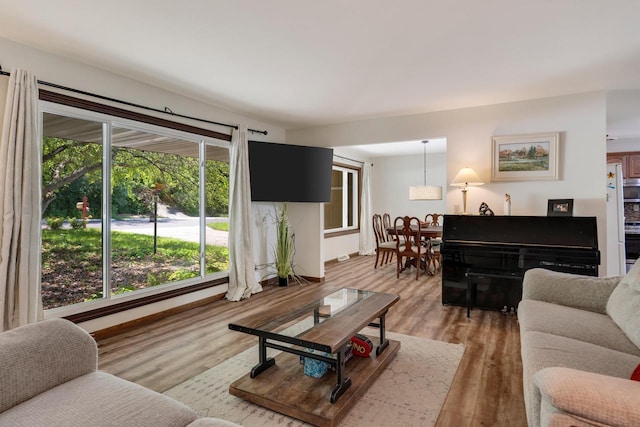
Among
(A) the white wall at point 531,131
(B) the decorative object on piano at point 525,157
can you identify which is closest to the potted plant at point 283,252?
(A) the white wall at point 531,131

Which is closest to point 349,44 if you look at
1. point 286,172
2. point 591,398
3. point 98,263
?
point 286,172

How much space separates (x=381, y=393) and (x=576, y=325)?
1205 mm

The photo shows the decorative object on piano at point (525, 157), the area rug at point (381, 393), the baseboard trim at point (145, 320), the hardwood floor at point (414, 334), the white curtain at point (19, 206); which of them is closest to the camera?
the area rug at point (381, 393)

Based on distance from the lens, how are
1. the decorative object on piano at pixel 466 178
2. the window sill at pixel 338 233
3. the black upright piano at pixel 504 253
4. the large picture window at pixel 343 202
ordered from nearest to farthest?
the black upright piano at pixel 504 253 < the decorative object on piano at pixel 466 178 < the window sill at pixel 338 233 < the large picture window at pixel 343 202

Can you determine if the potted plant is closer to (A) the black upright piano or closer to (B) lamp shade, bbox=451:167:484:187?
(A) the black upright piano

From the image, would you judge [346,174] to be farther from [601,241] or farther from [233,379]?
[233,379]

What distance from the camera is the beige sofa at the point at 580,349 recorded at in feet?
3.36

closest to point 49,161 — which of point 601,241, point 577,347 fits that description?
point 577,347

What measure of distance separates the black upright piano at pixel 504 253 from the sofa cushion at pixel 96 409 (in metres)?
3.30

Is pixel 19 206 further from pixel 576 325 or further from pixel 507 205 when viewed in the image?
pixel 507 205

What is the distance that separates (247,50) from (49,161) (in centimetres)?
189

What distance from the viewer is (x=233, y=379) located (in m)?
2.34

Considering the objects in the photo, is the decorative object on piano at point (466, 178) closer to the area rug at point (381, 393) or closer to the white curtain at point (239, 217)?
the area rug at point (381, 393)

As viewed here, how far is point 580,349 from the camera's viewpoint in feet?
5.40
